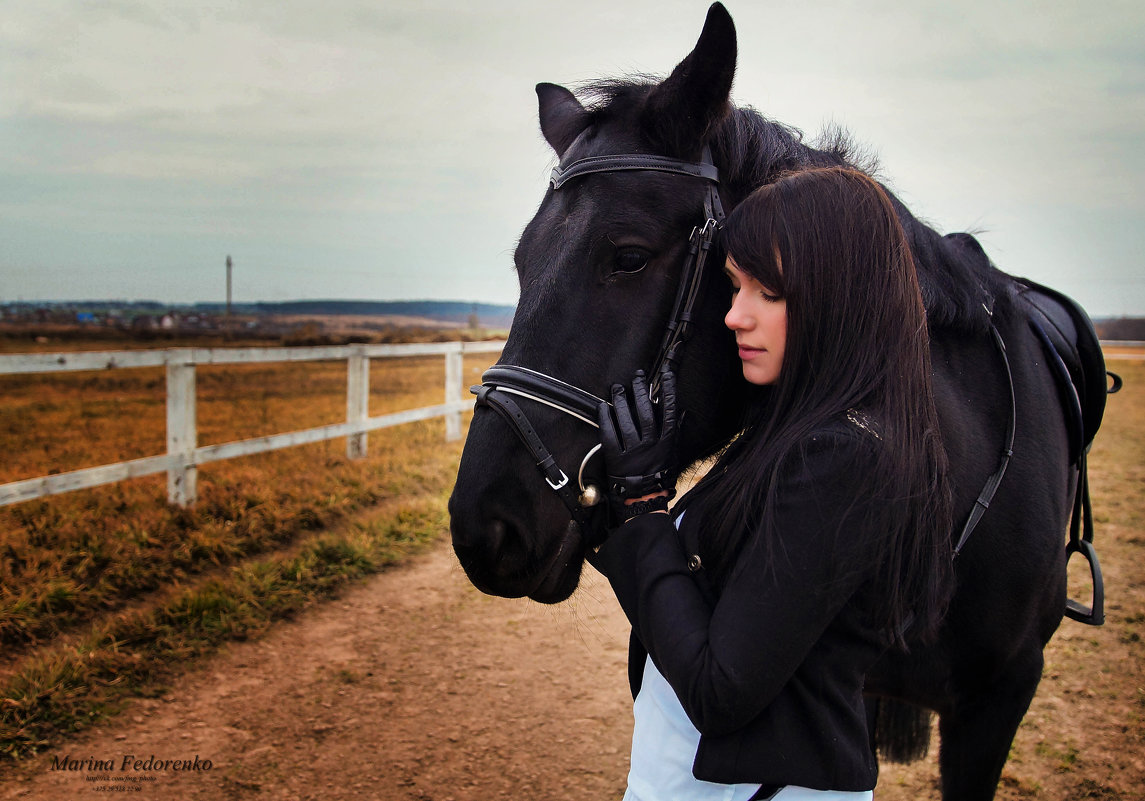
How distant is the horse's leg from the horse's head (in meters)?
1.27

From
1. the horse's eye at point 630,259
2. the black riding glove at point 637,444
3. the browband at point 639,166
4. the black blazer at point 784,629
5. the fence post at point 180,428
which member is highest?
the browband at point 639,166

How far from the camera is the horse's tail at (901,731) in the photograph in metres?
2.98

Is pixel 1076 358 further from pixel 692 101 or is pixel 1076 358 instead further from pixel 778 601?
pixel 778 601

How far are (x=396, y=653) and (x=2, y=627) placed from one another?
214 cm

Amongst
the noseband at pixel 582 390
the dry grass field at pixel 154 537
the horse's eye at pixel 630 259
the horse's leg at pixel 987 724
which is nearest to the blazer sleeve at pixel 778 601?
the noseband at pixel 582 390

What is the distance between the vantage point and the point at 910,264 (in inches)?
53.7

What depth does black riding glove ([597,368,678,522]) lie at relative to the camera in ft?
4.65

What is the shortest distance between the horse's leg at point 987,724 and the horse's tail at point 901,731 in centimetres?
76

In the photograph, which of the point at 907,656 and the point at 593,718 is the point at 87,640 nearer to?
the point at 593,718

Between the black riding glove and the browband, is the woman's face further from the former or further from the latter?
the browband

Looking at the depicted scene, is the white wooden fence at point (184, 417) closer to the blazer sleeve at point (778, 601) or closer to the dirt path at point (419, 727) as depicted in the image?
the dirt path at point (419, 727)

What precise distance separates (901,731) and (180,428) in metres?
5.66

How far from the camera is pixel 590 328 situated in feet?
5.12

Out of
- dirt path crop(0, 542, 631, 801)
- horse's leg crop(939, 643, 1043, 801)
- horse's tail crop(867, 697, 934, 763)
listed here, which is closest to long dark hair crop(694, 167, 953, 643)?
horse's leg crop(939, 643, 1043, 801)
